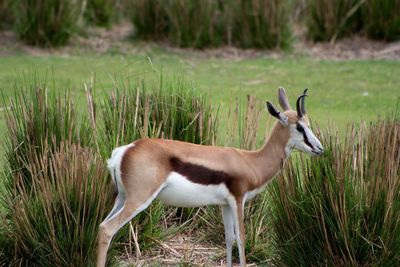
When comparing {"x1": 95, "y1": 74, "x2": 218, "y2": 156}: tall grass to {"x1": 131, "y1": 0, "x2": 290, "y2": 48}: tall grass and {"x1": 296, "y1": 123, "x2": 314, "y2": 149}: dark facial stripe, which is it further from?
{"x1": 131, "y1": 0, "x2": 290, "y2": 48}: tall grass

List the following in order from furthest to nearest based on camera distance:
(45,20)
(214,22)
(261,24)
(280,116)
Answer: (214,22) < (261,24) < (45,20) < (280,116)

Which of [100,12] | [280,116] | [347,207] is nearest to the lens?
[347,207]

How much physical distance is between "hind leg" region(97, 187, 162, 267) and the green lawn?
5.12 m

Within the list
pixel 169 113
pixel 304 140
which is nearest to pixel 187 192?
pixel 304 140

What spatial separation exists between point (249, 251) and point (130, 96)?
153 centimetres

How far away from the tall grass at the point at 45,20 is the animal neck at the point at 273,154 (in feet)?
24.6

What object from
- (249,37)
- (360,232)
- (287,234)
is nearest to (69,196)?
(287,234)

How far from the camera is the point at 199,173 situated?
575 cm

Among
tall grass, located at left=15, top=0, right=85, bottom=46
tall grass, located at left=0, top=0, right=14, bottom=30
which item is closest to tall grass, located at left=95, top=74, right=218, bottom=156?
tall grass, located at left=15, top=0, right=85, bottom=46

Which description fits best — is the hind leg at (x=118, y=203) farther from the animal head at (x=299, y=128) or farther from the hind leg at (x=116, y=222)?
the animal head at (x=299, y=128)

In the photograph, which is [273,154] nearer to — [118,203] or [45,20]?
[118,203]

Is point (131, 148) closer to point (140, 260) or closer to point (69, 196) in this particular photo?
point (69, 196)

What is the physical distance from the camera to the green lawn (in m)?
11.2

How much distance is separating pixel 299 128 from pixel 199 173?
782 millimetres
